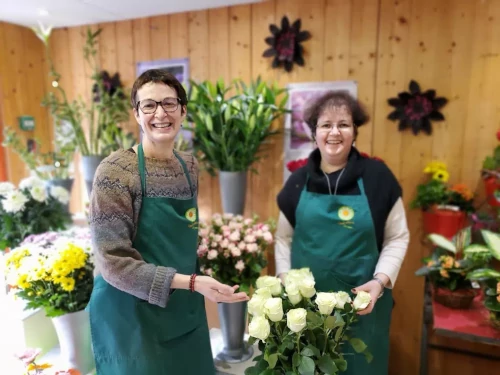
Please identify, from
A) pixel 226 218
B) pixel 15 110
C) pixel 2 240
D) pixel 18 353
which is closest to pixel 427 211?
pixel 226 218

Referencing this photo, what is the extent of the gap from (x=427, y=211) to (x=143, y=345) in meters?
1.69

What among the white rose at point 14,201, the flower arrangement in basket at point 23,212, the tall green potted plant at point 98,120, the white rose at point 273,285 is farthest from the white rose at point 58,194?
the white rose at point 273,285

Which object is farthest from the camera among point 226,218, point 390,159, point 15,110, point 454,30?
point 15,110

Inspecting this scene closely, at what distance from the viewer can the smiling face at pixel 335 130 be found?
4.46ft

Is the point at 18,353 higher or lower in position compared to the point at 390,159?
lower

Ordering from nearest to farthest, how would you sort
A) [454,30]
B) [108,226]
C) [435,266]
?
[108,226] → [435,266] → [454,30]

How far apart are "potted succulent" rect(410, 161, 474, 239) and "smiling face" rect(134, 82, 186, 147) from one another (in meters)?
1.58

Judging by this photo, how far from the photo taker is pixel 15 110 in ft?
9.60

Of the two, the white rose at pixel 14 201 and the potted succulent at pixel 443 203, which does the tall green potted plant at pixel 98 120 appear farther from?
the potted succulent at pixel 443 203

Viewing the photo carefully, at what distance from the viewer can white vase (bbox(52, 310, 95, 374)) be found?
4.58ft

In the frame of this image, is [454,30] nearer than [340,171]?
No

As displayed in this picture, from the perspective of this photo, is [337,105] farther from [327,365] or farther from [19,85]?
[19,85]

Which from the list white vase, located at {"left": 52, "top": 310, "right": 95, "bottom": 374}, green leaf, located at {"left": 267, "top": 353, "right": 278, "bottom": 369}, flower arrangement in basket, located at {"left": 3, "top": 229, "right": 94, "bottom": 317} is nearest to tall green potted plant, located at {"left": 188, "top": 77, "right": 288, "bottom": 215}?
flower arrangement in basket, located at {"left": 3, "top": 229, "right": 94, "bottom": 317}

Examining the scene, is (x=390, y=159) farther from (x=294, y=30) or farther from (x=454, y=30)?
(x=294, y=30)
